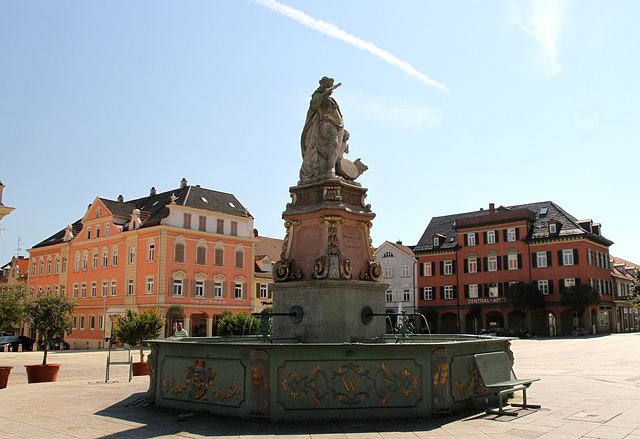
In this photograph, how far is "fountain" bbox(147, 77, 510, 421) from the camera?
27.3 feet

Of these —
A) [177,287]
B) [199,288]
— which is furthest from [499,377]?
[199,288]

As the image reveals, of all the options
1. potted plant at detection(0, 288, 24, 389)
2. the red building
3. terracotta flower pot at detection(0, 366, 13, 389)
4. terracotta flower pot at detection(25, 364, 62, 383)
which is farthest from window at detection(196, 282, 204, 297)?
terracotta flower pot at detection(0, 366, 13, 389)

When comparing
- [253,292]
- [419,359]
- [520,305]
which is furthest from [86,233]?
[419,359]

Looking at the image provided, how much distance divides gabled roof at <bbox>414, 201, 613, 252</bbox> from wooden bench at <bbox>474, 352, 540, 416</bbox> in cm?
4970

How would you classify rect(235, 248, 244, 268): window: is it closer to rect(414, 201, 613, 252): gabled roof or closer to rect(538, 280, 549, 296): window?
rect(414, 201, 613, 252): gabled roof

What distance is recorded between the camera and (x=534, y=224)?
5950 cm

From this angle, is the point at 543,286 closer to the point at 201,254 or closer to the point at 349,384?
the point at 201,254

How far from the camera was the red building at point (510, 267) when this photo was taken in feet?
184

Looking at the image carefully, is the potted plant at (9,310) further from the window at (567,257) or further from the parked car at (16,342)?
the window at (567,257)

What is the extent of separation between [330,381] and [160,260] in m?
40.2

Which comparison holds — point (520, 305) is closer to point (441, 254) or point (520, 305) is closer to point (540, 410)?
point (441, 254)

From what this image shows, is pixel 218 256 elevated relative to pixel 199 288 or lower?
elevated

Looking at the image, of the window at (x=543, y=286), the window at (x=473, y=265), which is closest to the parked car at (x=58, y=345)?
the window at (x=473, y=265)

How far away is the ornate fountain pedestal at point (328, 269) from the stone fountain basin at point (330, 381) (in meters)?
2.51
